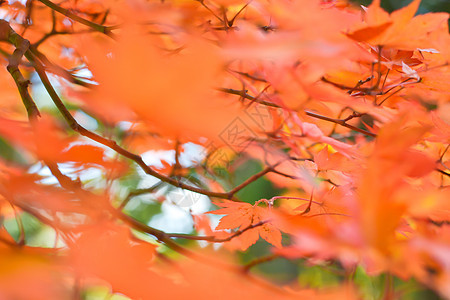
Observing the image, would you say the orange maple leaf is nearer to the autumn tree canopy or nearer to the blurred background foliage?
the autumn tree canopy

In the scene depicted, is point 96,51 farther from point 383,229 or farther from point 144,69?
point 383,229

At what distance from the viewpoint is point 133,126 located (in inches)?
28.0

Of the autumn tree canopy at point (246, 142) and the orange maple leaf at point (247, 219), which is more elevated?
the autumn tree canopy at point (246, 142)

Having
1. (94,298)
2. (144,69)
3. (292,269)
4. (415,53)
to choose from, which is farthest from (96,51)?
(292,269)

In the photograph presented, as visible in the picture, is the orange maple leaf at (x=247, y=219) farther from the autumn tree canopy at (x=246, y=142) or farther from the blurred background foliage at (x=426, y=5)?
the blurred background foliage at (x=426, y=5)

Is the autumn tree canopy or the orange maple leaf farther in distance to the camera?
the orange maple leaf

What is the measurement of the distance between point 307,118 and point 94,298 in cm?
138

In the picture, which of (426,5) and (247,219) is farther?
(426,5)

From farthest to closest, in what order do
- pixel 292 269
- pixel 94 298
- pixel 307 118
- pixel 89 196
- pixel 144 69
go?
pixel 292 269
pixel 94 298
pixel 307 118
pixel 89 196
pixel 144 69

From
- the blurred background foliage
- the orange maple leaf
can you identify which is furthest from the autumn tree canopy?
the blurred background foliage

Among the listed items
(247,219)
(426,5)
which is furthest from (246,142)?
(426,5)

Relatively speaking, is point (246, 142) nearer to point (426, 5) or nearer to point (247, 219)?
point (247, 219)

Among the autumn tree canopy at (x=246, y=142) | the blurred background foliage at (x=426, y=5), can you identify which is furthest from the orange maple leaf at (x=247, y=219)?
the blurred background foliage at (x=426, y=5)

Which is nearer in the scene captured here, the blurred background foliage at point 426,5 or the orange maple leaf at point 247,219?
the orange maple leaf at point 247,219
